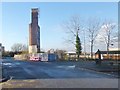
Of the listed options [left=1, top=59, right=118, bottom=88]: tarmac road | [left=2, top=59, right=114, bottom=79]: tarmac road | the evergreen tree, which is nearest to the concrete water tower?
the evergreen tree

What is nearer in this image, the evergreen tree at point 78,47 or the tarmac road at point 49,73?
the tarmac road at point 49,73

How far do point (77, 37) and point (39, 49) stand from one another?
37.4 m

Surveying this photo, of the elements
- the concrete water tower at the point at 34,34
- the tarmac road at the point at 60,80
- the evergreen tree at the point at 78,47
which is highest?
the concrete water tower at the point at 34,34

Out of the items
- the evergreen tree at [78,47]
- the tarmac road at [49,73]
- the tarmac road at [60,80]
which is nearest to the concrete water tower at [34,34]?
the evergreen tree at [78,47]

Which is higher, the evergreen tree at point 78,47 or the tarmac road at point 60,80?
the evergreen tree at point 78,47

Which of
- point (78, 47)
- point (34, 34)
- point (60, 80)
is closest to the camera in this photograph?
point (60, 80)

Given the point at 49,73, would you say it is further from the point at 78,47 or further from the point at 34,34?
the point at 34,34

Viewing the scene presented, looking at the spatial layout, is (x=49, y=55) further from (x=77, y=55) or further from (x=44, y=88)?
(x=44, y=88)

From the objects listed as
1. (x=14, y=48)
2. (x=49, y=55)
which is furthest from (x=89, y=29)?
(x=14, y=48)

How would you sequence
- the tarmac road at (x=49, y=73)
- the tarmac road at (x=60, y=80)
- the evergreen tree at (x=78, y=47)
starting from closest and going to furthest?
the tarmac road at (x=60, y=80), the tarmac road at (x=49, y=73), the evergreen tree at (x=78, y=47)

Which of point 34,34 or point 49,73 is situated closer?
point 49,73

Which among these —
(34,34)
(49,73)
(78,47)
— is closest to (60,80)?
(49,73)

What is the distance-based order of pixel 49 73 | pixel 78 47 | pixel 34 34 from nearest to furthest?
pixel 49 73, pixel 78 47, pixel 34 34

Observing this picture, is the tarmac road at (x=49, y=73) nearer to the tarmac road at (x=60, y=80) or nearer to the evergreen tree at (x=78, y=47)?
the tarmac road at (x=60, y=80)
